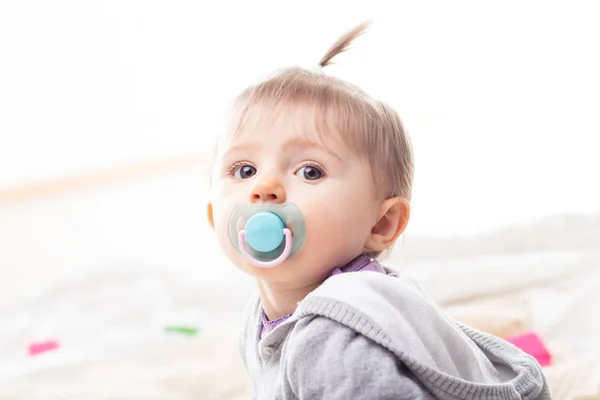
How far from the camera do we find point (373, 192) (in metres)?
0.87

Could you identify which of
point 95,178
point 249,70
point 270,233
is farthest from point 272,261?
point 95,178

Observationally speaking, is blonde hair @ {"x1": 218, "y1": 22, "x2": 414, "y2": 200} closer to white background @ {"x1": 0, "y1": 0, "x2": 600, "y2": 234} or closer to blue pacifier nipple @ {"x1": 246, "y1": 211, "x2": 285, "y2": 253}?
blue pacifier nipple @ {"x1": 246, "y1": 211, "x2": 285, "y2": 253}

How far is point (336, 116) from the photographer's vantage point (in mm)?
862

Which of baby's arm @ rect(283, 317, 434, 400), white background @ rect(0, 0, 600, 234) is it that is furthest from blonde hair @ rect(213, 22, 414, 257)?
white background @ rect(0, 0, 600, 234)

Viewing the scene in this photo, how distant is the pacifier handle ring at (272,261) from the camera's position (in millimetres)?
807

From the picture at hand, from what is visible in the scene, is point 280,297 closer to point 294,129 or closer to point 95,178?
point 294,129

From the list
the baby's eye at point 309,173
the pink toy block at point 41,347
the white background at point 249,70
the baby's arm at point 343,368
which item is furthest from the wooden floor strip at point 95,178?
the baby's arm at point 343,368

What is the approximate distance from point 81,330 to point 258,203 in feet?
3.10

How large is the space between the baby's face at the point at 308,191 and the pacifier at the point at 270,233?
10 mm

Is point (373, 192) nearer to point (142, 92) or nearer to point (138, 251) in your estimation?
point (138, 251)

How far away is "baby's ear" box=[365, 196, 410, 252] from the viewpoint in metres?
0.91

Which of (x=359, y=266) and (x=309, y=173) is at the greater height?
(x=309, y=173)

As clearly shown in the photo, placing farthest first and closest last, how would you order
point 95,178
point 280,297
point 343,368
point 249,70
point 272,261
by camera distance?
point 95,178, point 249,70, point 280,297, point 272,261, point 343,368

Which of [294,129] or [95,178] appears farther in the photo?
[95,178]
